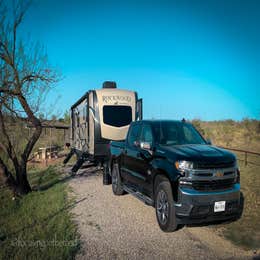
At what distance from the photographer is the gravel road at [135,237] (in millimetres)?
4062

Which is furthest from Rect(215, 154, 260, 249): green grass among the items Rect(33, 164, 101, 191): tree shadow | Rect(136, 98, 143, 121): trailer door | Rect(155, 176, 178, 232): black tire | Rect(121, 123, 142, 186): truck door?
Rect(33, 164, 101, 191): tree shadow

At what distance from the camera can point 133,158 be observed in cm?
641

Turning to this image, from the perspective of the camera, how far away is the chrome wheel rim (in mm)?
4773

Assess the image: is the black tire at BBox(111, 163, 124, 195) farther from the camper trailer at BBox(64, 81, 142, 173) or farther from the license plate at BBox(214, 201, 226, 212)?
the license plate at BBox(214, 201, 226, 212)

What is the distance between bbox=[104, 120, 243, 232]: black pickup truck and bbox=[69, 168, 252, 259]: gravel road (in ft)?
0.97

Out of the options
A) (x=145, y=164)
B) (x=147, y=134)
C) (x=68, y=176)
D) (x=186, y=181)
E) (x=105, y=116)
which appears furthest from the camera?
(x=68, y=176)

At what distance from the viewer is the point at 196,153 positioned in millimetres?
4742

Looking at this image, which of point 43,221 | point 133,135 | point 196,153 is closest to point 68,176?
point 133,135

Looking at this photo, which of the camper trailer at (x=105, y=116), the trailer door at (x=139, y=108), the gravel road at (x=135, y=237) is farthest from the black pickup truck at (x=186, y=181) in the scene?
the trailer door at (x=139, y=108)

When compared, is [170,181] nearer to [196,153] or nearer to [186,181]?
[186,181]

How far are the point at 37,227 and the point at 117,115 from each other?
5.62m

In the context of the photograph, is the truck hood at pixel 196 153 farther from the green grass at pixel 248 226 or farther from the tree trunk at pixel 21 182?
the tree trunk at pixel 21 182

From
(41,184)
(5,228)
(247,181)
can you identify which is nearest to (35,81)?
(41,184)

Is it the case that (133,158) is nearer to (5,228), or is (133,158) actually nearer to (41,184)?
(5,228)
